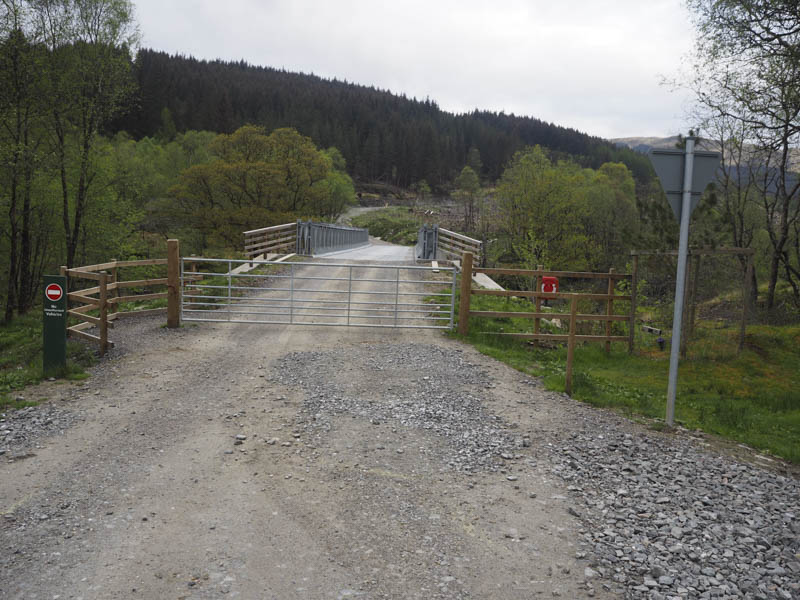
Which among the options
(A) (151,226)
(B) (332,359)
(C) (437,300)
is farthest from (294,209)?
(B) (332,359)

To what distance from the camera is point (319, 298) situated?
15.6 meters

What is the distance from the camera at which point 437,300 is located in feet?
49.8

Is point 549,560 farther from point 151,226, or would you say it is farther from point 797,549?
point 151,226

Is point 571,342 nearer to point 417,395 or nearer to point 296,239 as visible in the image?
point 417,395

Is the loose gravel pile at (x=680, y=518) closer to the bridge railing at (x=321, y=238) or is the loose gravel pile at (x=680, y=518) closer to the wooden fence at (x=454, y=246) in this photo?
the wooden fence at (x=454, y=246)

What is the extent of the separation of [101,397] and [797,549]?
304 inches

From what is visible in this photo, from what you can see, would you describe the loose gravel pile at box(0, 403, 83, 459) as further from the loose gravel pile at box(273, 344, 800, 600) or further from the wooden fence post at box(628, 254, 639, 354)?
the wooden fence post at box(628, 254, 639, 354)

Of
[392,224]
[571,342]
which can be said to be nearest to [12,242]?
[571,342]

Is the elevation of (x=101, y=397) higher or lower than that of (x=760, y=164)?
lower

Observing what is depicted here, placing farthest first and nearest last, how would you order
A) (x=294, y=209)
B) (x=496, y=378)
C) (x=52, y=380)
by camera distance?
(x=294, y=209) → (x=496, y=378) → (x=52, y=380)

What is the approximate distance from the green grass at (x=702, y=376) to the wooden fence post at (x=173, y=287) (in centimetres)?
602

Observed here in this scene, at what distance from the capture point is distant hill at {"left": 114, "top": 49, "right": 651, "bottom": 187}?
103 meters

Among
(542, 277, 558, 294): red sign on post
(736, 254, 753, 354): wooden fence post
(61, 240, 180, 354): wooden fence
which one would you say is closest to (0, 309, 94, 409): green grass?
(61, 240, 180, 354): wooden fence

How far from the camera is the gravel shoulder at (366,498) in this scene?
3.78 metres
